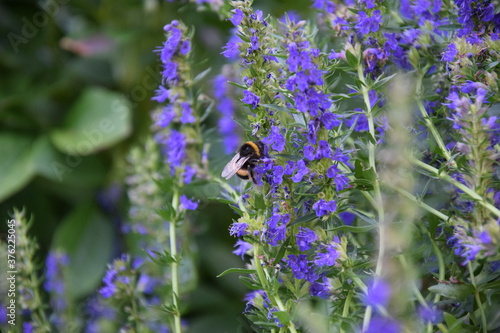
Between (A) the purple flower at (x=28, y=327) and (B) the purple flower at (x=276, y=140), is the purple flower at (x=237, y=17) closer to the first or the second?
(B) the purple flower at (x=276, y=140)


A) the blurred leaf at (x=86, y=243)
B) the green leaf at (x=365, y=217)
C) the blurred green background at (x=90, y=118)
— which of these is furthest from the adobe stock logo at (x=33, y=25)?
the green leaf at (x=365, y=217)

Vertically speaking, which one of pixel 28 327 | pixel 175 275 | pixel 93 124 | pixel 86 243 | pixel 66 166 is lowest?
pixel 86 243

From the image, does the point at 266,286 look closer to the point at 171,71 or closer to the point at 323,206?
the point at 323,206

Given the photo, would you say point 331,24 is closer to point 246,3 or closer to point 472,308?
point 246,3

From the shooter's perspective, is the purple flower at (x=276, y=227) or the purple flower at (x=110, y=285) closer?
the purple flower at (x=276, y=227)

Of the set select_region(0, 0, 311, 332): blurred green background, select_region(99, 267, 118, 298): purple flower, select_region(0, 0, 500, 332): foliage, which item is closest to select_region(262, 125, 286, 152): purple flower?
select_region(0, 0, 500, 332): foliage

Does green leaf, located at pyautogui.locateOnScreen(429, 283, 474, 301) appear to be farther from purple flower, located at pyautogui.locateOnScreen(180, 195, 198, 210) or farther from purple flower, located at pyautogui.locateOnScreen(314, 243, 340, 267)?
purple flower, located at pyautogui.locateOnScreen(180, 195, 198, 210)

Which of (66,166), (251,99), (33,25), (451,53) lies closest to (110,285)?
(251,99)

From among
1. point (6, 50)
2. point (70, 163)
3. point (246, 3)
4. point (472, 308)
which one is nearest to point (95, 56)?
point (6, 50)

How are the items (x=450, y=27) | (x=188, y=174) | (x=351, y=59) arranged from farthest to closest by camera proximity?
(x=188, y=174) < (x=450, y=27) < (x=351, y=59)
